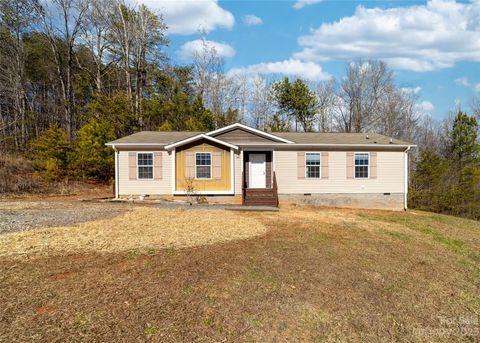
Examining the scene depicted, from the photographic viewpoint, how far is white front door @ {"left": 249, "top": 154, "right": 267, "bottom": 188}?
14023 mm

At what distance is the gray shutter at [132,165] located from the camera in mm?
13062

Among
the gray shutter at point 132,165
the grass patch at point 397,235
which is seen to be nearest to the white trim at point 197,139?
the gray shutter at point 132,165

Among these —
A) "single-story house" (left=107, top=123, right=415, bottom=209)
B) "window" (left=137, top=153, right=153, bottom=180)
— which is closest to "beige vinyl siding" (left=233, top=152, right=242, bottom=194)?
"single-story house" (left=107, top=123, right=415, bottom=209)

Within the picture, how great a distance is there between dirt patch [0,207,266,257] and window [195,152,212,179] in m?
4.22

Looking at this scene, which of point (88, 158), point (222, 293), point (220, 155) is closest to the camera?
point (222, 293)

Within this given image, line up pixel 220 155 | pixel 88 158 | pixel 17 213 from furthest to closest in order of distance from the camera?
pixel 88 158, pixel 220 155, pixel 17 213

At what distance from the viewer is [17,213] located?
8.81 m

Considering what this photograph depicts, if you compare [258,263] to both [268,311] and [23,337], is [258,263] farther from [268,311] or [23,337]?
[23,337]

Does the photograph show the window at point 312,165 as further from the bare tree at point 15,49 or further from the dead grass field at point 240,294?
the bare tree at point 15,49

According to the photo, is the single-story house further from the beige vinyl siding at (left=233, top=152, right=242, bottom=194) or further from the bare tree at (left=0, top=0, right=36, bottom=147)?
the bare tree at (left=0, top=0, right=36, bottom=147)

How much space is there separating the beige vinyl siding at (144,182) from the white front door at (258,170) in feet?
13.4

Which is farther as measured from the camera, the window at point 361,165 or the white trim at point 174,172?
the window at point 361,165

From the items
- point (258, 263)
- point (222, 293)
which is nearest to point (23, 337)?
point (222, 293)

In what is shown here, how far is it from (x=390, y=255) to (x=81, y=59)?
98.7ft
